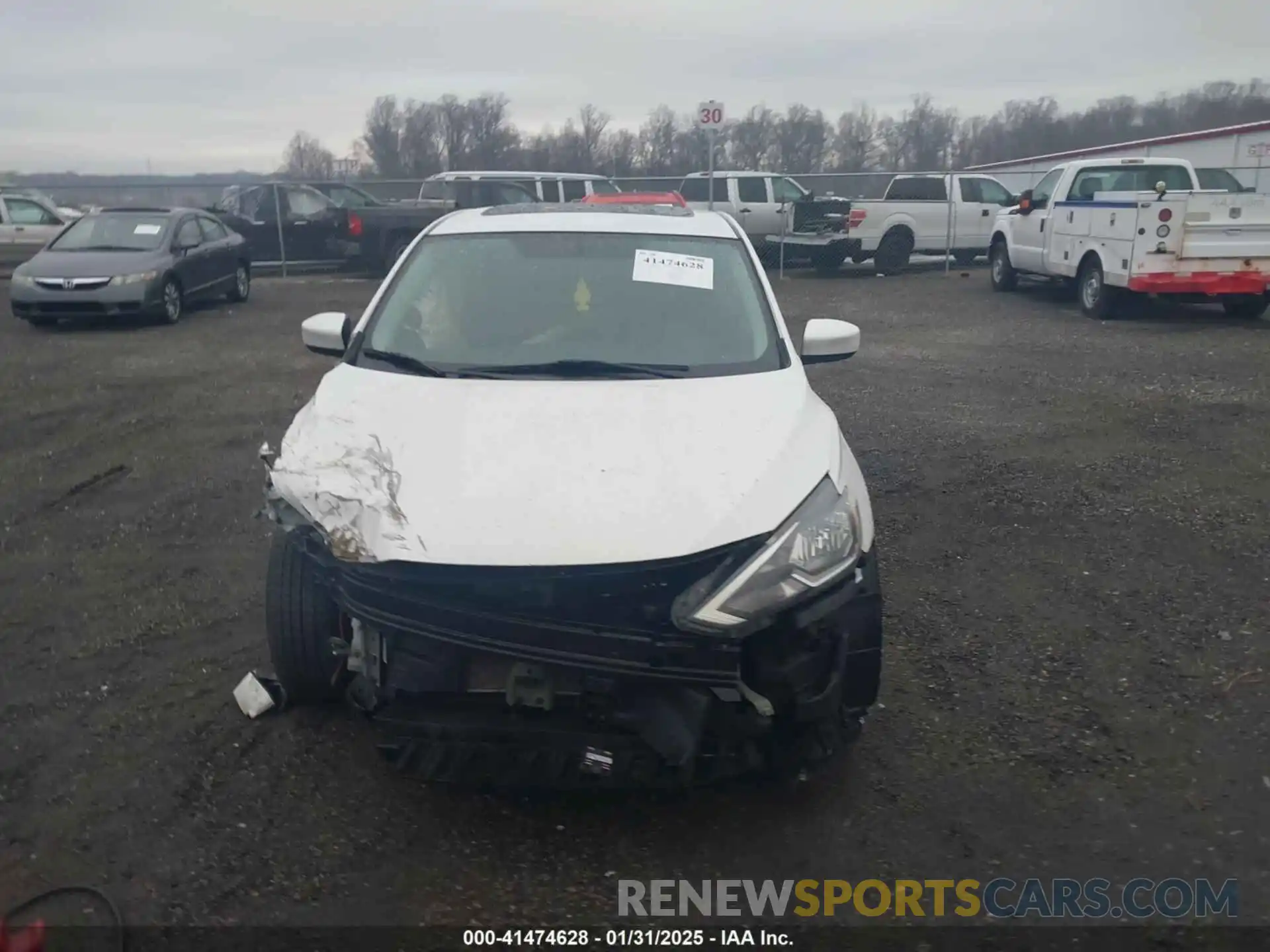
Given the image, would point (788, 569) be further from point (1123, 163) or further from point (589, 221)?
point (1123, 163)

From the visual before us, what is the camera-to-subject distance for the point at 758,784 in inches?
137

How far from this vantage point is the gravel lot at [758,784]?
3.12 metres

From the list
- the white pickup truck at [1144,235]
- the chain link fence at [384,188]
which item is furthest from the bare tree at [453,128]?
the white pickup truck at [1144,235]

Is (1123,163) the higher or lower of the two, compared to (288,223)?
higher

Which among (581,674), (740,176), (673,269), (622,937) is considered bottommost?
(622,937)

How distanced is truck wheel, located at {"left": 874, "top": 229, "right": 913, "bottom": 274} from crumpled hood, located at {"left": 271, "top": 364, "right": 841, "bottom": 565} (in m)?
17.4

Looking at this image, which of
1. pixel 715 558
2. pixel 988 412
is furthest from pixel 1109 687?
pixel 988 412

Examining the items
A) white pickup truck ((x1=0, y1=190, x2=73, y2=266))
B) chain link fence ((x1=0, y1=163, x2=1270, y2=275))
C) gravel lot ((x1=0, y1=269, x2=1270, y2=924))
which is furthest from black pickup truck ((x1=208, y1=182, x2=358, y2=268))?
gravel lot ((x1=0, y1=269, x2=1270, y2=924))

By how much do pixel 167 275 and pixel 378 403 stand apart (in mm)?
11489

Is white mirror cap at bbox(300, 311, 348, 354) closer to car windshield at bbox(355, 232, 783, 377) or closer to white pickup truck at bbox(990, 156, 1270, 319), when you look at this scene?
car windshield at bbox(355, 232, 783, 377)

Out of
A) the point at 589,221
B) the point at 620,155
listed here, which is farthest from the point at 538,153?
the point at 589,221

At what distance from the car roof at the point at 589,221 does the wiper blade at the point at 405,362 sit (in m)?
0.91

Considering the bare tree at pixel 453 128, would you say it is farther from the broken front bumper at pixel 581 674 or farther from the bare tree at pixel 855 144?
the broken front bumper at pixel 581 674

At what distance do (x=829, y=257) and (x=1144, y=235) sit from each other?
28.0 feet
